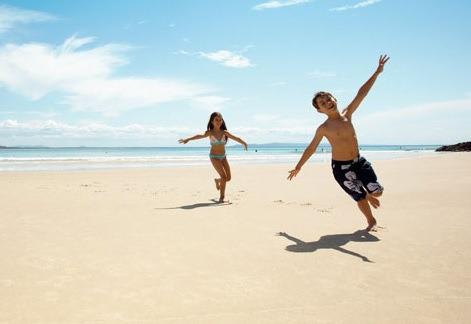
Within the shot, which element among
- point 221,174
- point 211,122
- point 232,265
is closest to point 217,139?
point 211,122

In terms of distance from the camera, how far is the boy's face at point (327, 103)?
5.09 m

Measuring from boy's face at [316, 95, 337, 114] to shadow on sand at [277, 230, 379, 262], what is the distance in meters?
1.62

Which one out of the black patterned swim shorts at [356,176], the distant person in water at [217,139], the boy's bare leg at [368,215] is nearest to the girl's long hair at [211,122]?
the distant person in water at [217,139]

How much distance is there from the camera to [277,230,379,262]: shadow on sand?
3.99 meters

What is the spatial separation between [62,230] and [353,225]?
3.82 meters

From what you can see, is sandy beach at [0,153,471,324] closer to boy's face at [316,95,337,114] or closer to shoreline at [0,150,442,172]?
boy's face at [316,95,337,114]

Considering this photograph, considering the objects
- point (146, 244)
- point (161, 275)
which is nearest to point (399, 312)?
point (161, 275)

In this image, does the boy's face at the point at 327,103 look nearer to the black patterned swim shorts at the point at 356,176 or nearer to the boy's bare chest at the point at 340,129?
the boy's bare chest at the point at 340,129

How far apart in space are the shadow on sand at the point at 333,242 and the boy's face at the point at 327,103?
1621 millimetres

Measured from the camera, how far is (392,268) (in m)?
3.38

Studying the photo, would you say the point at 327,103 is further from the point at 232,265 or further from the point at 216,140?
the point at 216,140

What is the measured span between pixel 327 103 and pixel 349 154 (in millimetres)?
726

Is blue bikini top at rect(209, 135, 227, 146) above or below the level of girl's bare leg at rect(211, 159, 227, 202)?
above

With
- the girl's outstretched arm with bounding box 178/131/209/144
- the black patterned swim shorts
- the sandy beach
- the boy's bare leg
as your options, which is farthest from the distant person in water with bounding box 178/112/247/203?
the boy's bare leg
